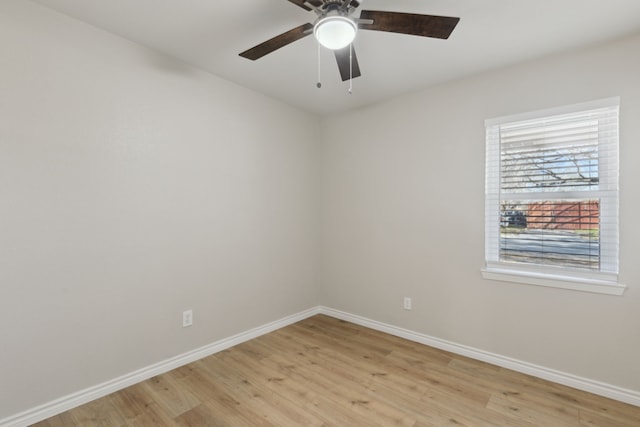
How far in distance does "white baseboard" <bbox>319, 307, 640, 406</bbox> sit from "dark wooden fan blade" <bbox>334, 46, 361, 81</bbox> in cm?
241

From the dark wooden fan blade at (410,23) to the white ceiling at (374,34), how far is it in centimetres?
33

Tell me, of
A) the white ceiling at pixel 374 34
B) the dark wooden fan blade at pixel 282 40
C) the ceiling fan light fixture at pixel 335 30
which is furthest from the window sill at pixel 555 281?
the dark wooden fan blade at pixel 282 40

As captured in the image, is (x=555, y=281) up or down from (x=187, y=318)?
up

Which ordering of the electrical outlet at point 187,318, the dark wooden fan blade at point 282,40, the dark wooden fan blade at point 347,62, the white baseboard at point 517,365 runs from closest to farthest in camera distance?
the dark wooden fan blade at point 282,40 → the dark wooden fan blade at point 347,62 → the white baseboard at point 517,365 → the electrical outlet at point 187,318

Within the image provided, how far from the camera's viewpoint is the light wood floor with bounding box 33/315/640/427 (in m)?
1.85

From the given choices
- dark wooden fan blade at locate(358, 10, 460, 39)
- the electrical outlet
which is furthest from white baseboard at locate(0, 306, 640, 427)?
dark wooden fan blade at locate(358, 10, 460, 39)

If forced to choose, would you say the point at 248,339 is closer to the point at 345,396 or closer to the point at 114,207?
the point at 345,396

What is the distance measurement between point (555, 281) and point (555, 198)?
0.62m

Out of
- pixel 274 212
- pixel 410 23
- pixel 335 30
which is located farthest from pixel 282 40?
pixel 274 212

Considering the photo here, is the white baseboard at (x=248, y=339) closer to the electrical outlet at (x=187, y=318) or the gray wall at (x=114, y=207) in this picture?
Answer: the gray wall at (x=114, y=207)

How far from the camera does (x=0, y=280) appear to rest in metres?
1.70

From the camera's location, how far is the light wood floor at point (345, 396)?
1848mm

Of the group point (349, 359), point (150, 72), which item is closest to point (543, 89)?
point (349, 359)

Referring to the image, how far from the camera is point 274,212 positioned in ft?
10.7
